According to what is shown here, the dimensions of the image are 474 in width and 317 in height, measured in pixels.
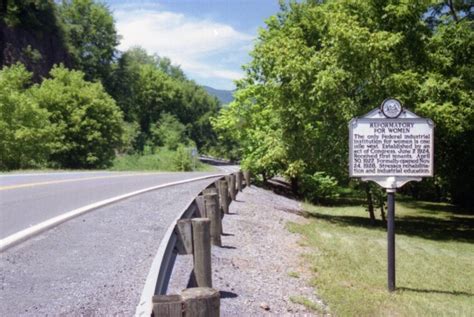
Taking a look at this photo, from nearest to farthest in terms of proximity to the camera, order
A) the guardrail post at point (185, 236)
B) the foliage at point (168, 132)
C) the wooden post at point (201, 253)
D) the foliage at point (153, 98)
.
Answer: the wooden post at point (201, 253) → the guardrail post at point (185, 236) → the foliage at point (168, 132) → the foliage at point (153, 98)

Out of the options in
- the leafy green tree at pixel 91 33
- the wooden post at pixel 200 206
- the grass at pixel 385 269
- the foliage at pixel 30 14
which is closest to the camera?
the grass at pixel 385 269

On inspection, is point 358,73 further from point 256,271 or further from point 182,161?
point 182,161

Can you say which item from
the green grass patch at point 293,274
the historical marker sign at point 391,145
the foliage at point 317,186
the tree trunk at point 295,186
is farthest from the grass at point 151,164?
the historical marker sign at point 391,145

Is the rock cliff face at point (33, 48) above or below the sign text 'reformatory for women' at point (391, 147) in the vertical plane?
above

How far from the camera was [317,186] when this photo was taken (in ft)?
99.2

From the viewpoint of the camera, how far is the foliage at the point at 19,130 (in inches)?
1224

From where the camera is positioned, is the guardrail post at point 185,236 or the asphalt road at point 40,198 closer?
the guardrail post at point 185,236

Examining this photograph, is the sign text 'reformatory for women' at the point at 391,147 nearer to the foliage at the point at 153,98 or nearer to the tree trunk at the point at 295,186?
the tree trunk at the point at 295,186

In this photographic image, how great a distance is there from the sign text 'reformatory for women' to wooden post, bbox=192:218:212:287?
4210 millimetres

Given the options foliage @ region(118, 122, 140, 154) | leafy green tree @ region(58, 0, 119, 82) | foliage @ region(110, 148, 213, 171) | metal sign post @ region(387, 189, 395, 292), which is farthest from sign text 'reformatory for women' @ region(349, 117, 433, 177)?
leafy green tree @ region(58, 0, 119, 82)

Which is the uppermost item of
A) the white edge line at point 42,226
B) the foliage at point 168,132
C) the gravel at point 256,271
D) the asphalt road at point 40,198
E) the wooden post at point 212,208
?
the foliage at point 168,132

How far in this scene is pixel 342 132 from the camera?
61.6ft

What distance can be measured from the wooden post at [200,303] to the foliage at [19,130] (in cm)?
2890

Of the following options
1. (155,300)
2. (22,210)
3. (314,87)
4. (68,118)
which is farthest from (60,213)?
(68,118)
